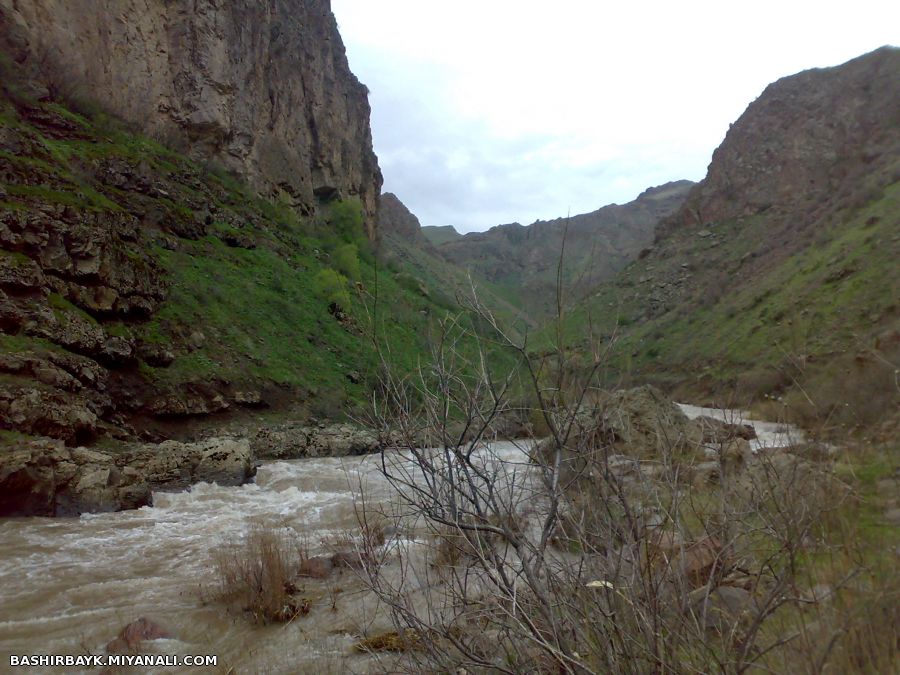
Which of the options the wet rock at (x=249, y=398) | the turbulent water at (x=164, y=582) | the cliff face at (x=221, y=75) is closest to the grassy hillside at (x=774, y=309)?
the turbulent water at (x=164, y=582)

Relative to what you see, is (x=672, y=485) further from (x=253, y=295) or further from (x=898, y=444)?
(x=253, y=295)

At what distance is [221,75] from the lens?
27.7 metres

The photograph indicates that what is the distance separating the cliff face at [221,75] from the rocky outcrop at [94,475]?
18124 mm

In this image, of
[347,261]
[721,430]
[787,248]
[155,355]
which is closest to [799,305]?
[787,248]

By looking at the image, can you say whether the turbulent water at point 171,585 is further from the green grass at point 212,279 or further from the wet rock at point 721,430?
the green grass at point 212,279

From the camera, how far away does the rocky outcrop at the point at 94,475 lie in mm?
6965

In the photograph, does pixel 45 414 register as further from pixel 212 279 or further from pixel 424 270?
pixel 424 270

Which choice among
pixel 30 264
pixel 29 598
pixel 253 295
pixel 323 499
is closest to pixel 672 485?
pixel 29 598

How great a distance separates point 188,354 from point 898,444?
14870 millimetres

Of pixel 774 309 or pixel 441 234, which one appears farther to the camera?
pixel 441 234

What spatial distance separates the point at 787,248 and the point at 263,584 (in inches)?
1601

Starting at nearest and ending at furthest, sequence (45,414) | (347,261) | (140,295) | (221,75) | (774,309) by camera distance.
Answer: (45,414)
(140,295)
(774,309)
(347,261)
(221,75)

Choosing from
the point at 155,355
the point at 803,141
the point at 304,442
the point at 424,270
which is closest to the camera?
the point at 155,355

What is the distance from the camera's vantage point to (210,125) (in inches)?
1069
